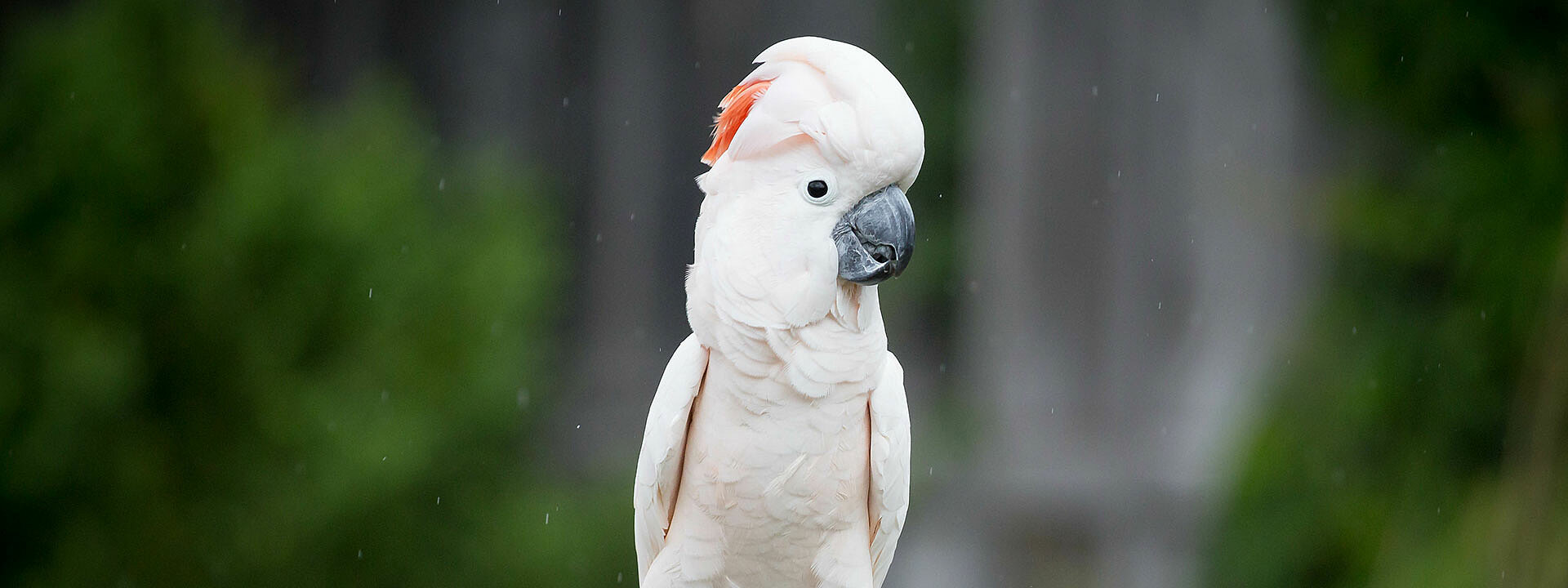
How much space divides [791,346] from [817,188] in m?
0.15

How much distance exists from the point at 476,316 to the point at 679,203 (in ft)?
3.56

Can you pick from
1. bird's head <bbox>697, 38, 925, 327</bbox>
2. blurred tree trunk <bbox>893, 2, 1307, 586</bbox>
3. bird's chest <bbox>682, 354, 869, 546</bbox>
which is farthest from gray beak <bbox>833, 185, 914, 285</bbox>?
blurred tree trunk <bbox>893, 2, 1307, 586</bbox>

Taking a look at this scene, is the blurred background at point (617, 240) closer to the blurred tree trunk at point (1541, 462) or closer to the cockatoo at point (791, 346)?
the blurred tree trunk at point (1541, 462)

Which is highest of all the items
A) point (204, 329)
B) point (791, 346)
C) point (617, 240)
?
point (791, 346)

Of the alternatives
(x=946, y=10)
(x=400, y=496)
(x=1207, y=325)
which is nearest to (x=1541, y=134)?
(x=1207, y=325)

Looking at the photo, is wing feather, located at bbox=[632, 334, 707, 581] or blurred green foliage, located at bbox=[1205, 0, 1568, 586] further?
blurred green foliage, located at bbox=[1205, 0, 1568, 586]

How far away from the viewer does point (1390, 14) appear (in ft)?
8.30

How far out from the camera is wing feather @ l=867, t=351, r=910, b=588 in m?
1.26

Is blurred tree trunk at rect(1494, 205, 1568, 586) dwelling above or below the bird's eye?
below

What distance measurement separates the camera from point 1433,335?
2.50 m

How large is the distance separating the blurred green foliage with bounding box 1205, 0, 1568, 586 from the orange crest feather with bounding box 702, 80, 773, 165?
5.60ft

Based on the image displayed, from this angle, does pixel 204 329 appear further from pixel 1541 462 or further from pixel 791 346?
pixel 1541 462

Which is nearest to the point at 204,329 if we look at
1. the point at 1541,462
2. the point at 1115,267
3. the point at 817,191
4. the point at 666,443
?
the point at 666,443

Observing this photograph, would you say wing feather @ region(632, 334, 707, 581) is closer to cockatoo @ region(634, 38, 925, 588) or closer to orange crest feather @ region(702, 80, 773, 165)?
cockatoo @ region(634, 38, 925, 588)
